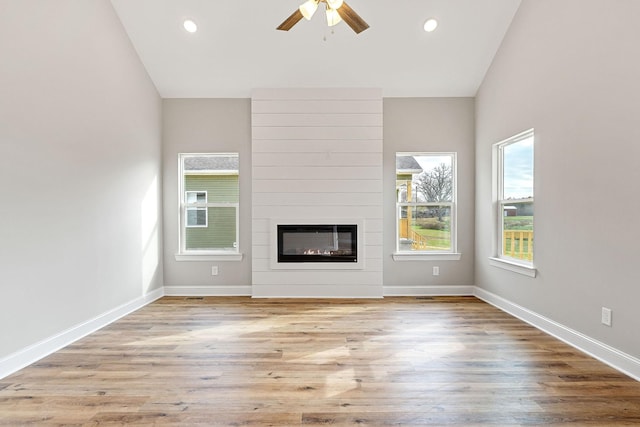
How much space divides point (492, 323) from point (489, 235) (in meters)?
1.26

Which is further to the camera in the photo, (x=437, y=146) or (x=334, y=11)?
(x=437, y=146)

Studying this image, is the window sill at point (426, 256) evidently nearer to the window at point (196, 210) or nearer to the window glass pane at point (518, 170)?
the window glass pane at point (518, 170)

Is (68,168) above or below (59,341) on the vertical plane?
above

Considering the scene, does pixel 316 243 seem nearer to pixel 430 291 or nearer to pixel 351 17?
pixel 430 291

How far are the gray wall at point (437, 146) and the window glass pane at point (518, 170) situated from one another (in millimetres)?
649

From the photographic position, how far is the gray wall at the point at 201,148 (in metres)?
A: 4.87

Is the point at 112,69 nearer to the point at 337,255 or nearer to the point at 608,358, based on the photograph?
the point at 337,255

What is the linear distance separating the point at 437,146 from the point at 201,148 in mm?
3311

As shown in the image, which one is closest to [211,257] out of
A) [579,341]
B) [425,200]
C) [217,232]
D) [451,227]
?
[217,232]

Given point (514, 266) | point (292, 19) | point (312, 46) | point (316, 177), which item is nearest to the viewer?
point (292, 19)

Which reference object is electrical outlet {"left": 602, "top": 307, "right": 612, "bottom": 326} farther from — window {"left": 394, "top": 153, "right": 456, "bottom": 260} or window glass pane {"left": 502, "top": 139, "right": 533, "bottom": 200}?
window {"left": 394, "top": 153, "right": 456, "bottom": 260}

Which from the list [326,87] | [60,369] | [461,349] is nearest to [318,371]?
[461,349]

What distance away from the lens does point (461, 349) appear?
9.52 feet

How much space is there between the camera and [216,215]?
4.99 meters
